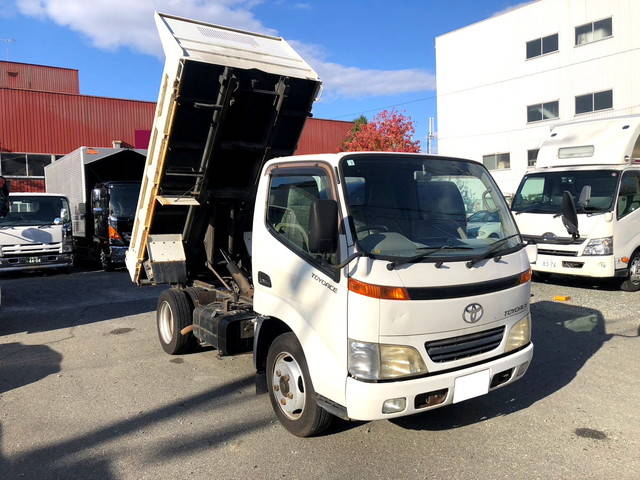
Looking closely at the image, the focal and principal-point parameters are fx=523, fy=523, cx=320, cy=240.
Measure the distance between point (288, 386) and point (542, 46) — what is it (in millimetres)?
24048

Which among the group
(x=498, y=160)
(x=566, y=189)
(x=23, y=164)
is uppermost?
(x=23, y=164)

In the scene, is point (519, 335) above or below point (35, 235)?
below

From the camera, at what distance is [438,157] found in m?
4.31

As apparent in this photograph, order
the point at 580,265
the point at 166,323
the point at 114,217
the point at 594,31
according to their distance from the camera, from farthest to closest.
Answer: the point at 594,31 < the point at 114,217 < the point at 580,265 < the point at 166,323

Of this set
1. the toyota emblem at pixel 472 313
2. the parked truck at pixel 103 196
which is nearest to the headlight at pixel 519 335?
the toyota emblem at pixel 472 313

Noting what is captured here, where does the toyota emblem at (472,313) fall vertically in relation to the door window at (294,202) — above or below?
below

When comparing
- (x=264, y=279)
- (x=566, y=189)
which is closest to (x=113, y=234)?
(x=264, y=279)

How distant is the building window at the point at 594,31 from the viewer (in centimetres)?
2130

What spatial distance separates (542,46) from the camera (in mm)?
23484

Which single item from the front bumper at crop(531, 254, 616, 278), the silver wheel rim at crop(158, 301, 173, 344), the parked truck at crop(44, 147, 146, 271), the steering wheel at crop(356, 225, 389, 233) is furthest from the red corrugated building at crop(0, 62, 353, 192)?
the steering wheel at crop(356, 225, 389, 233)

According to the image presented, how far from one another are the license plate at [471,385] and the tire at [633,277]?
7178 millimetres

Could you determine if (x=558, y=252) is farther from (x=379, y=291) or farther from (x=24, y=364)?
(x=24, y=364)

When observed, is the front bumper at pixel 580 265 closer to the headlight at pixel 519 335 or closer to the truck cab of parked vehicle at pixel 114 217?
the headlight at pixel 519 335

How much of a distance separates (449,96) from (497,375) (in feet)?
84.2
